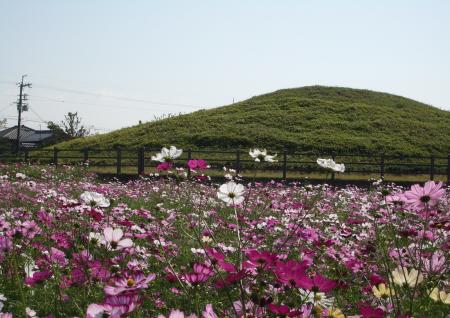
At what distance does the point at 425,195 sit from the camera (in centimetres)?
166

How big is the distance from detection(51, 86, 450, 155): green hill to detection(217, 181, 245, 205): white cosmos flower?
2537 centimetres

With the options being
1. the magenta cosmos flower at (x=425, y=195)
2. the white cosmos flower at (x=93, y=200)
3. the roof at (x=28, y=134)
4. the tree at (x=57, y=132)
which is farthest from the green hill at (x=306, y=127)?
the roof at (x=28, y=134)

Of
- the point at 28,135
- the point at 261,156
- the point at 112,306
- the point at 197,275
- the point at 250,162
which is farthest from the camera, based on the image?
the point at 28,135

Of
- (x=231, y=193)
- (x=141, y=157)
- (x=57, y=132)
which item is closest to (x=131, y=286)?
(x=231, y=193)

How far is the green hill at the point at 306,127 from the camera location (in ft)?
92.4

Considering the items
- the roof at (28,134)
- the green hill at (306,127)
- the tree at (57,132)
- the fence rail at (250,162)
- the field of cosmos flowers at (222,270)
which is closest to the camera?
the field of cosmos flowers at (222,270)

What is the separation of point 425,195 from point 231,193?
25.7 inches

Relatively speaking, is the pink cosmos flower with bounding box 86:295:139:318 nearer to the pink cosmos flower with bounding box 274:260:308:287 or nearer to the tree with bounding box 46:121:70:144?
the pink cosmos flower with bounding box 274:260:308:287

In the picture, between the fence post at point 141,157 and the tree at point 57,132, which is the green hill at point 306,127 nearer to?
the fence post at point 141,157

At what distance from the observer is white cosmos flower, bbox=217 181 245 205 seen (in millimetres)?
1840

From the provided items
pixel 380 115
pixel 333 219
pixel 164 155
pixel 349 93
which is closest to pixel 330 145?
pixel 380 115

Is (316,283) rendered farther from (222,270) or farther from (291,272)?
(222,270)

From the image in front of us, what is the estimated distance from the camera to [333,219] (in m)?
4.80

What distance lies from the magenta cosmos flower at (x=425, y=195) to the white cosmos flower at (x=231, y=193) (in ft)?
1.88
